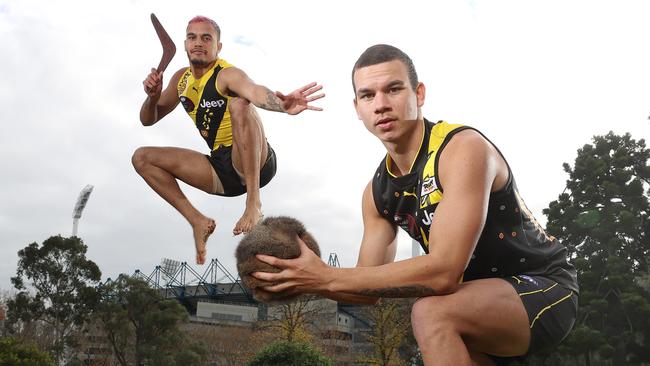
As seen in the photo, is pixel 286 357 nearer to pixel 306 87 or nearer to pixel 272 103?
pixel 272 103

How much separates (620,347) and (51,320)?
37312 mm

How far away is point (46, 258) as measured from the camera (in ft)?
161

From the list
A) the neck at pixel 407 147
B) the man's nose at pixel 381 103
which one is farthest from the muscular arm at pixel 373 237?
the man's nose at pixel 381 103

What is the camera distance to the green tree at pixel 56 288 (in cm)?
4803

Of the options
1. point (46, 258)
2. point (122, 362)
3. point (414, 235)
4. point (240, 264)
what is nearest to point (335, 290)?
point (240, 264)

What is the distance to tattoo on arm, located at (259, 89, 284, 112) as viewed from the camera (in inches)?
259

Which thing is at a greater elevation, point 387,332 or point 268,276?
point 387,332

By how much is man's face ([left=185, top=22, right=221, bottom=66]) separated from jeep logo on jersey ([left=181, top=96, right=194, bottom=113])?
0.41 metres

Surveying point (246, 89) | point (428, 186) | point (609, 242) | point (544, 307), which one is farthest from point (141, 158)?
point (609, 242)

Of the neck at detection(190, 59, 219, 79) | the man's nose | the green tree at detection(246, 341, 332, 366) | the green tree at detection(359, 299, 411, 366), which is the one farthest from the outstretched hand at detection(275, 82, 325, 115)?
the green tree at detection(359, 299, 411, 366)

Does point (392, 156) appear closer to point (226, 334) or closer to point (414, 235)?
point (414, 235)

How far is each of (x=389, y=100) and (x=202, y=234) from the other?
3.09 metres

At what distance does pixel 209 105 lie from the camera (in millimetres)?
7559

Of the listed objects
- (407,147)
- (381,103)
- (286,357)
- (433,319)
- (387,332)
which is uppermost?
(387,332)
